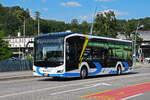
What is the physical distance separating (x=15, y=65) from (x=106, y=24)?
25.5 meters

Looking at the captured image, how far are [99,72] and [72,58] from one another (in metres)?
3.94

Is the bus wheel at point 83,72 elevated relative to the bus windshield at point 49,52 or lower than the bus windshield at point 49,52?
lower

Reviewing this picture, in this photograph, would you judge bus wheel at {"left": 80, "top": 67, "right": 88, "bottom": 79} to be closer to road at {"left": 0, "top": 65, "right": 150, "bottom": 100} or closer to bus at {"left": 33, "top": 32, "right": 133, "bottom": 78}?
bus at {"left": 33, "top": 32, "right": 133, "bottom": 78}

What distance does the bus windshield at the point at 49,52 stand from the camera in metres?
18.1

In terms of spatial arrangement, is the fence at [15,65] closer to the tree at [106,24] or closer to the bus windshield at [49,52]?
the bus windshield at [49,52]

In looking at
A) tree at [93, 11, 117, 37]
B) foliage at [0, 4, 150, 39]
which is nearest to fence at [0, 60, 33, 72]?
foliage at [0, 4, 150, 39]

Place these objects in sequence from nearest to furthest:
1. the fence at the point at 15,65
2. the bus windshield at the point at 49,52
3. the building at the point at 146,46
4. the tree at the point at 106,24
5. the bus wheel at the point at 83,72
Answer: the bus windshield at the point at 49,52 < the bus wheel at the point at 83,72 < the fence at the point at 15,65 < the tree at the point at 106,24 < the building at the point at 146,46

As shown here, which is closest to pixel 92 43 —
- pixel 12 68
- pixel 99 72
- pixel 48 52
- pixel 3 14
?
pixel 99 72

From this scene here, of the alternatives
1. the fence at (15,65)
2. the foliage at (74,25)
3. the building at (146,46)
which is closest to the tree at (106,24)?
the foliage at (74,25)

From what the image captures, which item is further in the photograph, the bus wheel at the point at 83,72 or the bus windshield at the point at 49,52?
the bus wheel at the point at 83,72

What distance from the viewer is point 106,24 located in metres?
50.8

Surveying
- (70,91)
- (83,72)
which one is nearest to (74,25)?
A: (83,72)

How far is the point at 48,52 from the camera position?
725 inches

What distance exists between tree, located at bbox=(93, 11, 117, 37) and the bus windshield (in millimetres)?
32416
